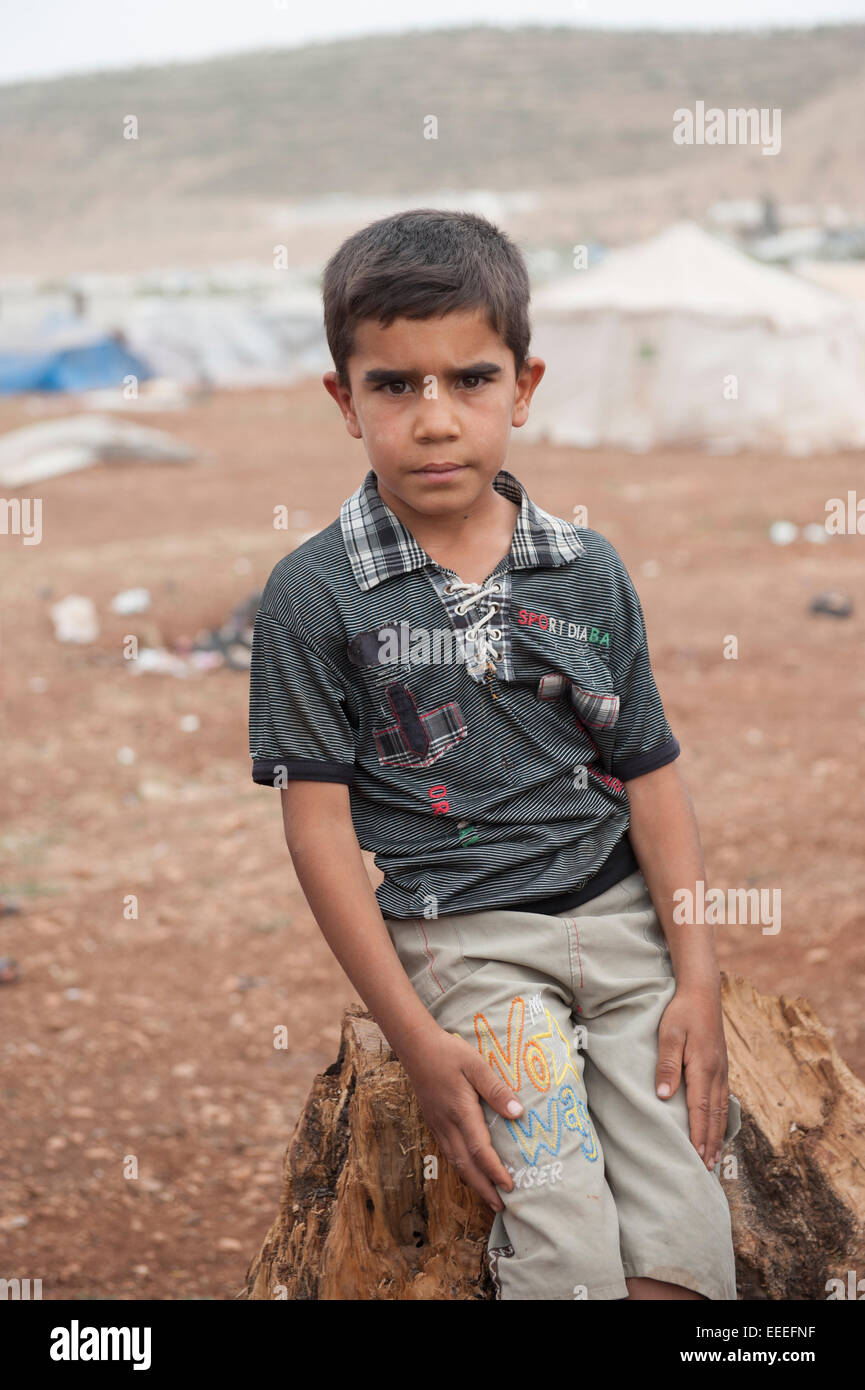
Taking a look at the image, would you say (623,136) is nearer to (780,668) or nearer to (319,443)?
(319,443)

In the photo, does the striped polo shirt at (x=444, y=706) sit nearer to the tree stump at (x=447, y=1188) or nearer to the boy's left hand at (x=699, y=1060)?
the boy's left hand at (x=699, y=1060)

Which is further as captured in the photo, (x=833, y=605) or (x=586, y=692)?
(x=833, y=605)

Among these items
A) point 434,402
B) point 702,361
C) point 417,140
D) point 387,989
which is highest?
point 417,140

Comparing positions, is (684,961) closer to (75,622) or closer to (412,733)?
(412,733)

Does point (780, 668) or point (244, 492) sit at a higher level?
point (244, 492)

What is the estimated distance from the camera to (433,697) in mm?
2045

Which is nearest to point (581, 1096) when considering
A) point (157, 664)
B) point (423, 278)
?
point (423, 278)

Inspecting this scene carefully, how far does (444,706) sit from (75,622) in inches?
250

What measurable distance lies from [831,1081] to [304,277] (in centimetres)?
4184

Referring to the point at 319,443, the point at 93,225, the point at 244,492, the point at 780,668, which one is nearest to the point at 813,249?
the point at 319,443

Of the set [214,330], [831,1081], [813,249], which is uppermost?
[813,249]

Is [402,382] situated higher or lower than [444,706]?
higher

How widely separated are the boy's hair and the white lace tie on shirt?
0.33 meters

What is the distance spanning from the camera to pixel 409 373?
1.95 m
